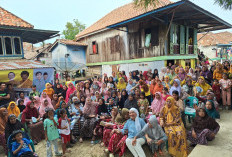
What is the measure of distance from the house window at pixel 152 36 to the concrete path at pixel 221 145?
22.8ft

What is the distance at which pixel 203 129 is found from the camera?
11.7 ft

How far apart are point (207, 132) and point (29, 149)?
3978mm

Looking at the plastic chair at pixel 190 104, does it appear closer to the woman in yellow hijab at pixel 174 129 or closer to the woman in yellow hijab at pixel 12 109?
the woman in yellow hijab at pixel 174 129

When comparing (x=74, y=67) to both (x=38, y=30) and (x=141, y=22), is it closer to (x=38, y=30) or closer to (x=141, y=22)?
(x=38, y=30)

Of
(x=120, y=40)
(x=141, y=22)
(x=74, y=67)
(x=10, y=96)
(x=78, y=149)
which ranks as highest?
(x=141, y=22)

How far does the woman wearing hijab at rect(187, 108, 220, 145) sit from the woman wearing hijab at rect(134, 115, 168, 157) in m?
0.72

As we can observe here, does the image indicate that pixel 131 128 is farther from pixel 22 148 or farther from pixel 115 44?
pixel 115 44

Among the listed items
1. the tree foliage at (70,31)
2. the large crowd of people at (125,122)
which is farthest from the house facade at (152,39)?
the tree foliage at (70,31)

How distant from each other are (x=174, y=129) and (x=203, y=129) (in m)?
0.69

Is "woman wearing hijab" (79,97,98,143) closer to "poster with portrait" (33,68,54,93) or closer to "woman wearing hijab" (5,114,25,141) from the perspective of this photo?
"woman wearing hijab" (5,114,25,141)

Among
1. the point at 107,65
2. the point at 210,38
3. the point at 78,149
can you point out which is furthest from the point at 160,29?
the point at 210,38

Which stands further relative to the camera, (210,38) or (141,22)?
(210,38)

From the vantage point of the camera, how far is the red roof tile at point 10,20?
31.2 feet

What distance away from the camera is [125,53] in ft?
43.6
